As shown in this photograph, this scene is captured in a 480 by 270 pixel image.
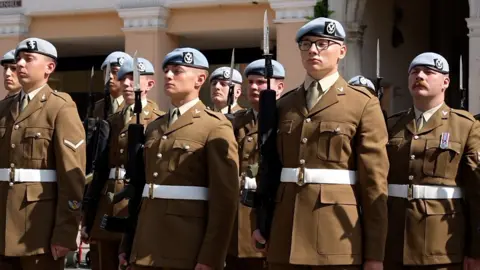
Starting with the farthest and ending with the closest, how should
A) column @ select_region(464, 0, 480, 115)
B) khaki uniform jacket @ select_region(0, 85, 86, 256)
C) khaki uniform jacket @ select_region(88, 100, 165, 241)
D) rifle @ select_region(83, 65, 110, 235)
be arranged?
column @ select_region(464, 0, 480, 115) → rifle @ select_region(83, 65, 110, 235) → khaki uniform jacket @ select_region(88, 100, 165, 241) → khaki uniform jacket @ select_region(0, 85, 86, 256)

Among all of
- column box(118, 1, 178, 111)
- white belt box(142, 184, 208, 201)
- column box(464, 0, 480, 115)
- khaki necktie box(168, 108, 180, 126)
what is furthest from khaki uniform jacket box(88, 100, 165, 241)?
column box(118, 1, 178, 111)

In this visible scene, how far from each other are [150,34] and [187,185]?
10487 mm

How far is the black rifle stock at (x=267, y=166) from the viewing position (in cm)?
457

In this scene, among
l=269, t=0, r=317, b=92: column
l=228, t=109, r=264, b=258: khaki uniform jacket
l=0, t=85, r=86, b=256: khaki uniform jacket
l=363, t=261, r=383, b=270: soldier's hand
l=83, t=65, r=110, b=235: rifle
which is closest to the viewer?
l=363, t=261, r=383, b=270: soldier's hand

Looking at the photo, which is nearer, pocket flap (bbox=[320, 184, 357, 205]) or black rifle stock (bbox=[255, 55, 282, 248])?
pocket flap (bbox=[320, 184, 357, 205])

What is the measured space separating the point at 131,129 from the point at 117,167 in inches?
55.3

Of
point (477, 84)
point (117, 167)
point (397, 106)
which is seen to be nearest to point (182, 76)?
point (117, 167)

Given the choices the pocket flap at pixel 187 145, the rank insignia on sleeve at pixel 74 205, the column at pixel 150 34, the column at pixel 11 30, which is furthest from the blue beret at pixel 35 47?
the column at pixel 11 30

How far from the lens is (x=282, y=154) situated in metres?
4.57

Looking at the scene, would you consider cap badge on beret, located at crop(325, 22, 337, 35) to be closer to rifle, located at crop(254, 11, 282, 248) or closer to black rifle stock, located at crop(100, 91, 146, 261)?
rifle, located at crop(254, 11, 282, 248)

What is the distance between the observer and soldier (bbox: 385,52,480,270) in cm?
528

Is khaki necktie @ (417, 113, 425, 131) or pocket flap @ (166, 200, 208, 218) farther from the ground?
khaki necktie @ (417, 113, 425, 131)

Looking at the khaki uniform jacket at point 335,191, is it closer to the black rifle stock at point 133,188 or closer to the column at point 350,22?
the black rifle stock at point 133,188

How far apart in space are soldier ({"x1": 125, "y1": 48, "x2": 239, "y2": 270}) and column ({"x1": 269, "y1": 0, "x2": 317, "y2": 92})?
29.2ft
